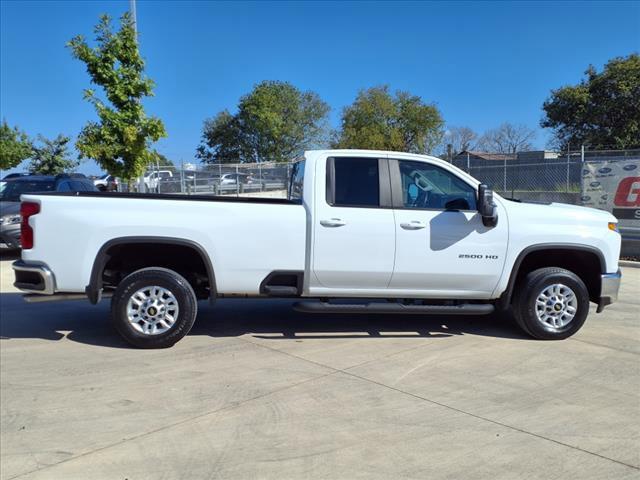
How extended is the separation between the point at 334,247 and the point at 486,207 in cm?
157

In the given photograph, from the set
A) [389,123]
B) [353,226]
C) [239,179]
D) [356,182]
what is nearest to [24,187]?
[356,182]

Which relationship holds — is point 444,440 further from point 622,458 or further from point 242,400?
point 242,400

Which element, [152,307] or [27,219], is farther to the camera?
[152,307]

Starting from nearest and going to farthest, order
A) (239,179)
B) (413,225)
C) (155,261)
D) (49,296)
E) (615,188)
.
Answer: (49,296) < (413,225) < (155,261) < (615,188) < (239,179)

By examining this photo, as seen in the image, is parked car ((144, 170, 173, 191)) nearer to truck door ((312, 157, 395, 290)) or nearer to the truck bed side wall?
the truck bed side wall

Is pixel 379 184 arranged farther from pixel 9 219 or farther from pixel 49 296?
pixel 9 219

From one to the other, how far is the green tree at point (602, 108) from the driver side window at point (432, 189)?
143 feet

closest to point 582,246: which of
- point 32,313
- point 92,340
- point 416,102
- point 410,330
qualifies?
point 410,330

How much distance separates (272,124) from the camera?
6066 centimetres

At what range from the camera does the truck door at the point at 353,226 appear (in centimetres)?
561

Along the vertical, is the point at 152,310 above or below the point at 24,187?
below

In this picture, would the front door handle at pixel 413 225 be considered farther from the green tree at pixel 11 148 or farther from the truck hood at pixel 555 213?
the green tree at pixel 11 148

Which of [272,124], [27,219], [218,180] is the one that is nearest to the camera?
[27,219]

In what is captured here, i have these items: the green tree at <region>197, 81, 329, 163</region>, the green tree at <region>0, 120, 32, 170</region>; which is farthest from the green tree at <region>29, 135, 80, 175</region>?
the green tree at <region>197, 81, 329, 163</region>
